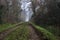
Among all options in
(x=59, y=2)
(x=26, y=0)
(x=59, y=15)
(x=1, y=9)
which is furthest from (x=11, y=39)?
(x=26, y=0)

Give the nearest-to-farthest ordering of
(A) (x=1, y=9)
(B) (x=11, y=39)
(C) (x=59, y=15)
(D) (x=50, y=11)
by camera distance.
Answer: (B) (x=11, y=39) → (C) (x=59, y=15) → (D) (x=50, y=11) → (A) (x=1, y=9)

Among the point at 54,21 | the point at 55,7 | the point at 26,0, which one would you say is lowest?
the point at 26,0

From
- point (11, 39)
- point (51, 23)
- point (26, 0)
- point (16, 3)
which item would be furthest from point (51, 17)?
point (26, 0)

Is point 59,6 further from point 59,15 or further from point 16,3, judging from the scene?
point 16,3

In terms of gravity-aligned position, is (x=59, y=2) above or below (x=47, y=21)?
above

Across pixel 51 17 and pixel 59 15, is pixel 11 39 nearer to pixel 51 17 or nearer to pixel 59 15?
pixel 59 15

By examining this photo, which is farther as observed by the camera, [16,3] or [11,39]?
[16,3]

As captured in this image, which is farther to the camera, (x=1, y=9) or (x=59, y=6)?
(x=1, y=9)

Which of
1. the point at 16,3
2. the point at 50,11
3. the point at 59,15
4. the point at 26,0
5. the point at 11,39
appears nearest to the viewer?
the point at 11,39

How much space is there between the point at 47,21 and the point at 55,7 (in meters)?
3.46

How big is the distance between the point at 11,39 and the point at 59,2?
524 inches

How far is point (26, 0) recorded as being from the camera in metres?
65.6

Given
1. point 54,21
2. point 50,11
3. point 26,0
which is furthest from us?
point 26,0

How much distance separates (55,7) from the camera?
25.2 meters
